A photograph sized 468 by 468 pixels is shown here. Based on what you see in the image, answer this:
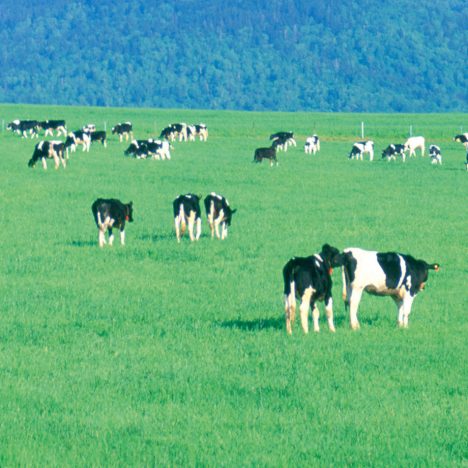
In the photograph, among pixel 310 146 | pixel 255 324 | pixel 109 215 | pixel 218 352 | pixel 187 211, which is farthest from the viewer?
pixel 310 146

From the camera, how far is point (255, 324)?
15797 millimetres

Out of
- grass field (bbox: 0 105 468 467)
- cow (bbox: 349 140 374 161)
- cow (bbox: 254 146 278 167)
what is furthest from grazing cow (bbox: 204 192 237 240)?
cow (bbox: 349 140 374 161)

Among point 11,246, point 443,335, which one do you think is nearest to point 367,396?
point 443,335

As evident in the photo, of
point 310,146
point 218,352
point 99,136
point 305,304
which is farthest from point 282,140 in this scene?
point 218,352

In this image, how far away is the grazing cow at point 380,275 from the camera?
15.0m

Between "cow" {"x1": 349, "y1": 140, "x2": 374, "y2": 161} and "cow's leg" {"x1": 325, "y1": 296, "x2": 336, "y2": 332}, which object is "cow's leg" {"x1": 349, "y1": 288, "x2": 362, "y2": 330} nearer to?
"cow's leg" {"x1": 325, "y1": 296, "x2": 336, "y2": 332}

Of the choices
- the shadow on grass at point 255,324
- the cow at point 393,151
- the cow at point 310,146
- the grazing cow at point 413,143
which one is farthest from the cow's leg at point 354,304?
the grazing cow at point 413,143

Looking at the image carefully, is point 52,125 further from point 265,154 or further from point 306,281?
point 306,281

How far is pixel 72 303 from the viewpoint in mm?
17594

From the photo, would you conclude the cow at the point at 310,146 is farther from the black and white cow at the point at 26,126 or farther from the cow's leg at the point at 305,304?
the cow's leg at the point at 305,304

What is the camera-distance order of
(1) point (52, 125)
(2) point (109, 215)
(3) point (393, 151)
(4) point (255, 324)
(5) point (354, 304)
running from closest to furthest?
1. (5) point (354, 304)
2. (4) point (255, 324)
3. (2) point (109, 215)
4. (3) point (393, 151)
5. (1) point (52, 125)

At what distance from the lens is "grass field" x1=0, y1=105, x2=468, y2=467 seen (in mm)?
10086

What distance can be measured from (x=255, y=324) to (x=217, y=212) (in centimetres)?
1065

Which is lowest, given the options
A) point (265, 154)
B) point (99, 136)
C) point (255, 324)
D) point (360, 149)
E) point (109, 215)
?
point (255, 324)
